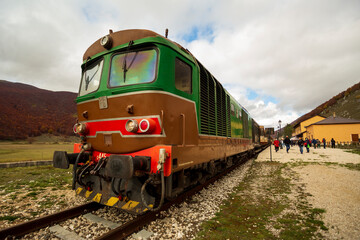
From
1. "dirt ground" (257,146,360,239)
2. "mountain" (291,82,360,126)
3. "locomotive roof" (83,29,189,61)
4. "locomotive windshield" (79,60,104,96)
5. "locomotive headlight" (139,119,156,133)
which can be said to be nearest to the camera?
"locomotive headlight" (139,119,156,133)

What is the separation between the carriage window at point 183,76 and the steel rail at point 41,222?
3.24m

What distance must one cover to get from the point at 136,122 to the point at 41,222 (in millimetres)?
2491

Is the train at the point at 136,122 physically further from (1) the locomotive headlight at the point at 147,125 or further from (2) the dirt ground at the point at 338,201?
(2) the dirt ground at the point at 338,201

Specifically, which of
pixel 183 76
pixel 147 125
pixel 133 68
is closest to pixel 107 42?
pixel 133 68

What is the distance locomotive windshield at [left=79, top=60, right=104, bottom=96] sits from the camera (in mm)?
4066

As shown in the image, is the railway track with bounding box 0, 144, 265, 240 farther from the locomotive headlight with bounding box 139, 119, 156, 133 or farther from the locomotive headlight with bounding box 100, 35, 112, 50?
the locomotive headlight with bounding box 100, 35, 112, 50

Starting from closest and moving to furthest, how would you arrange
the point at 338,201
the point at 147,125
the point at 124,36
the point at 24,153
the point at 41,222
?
the point at 147,125, the point at 41,222, the point at 124,36, the point at 338,201, the point at 24,153

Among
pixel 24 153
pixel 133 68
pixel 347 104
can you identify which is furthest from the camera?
pixel 347 104

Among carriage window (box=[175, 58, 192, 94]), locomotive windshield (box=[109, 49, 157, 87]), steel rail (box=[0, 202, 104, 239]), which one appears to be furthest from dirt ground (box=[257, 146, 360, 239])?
steel rail (box=[0, 202, 104, 239])

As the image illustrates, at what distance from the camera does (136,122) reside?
10.4ft

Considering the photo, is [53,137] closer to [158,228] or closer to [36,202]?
[36,202]

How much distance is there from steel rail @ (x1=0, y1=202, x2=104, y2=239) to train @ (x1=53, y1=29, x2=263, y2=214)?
0.38m

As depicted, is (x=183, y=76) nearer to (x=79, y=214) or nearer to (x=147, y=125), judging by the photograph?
(x=147, y=125)

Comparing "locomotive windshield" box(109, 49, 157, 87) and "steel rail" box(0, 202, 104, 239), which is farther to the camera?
"locomotive windshield" box(109, 49, 157, 87)
